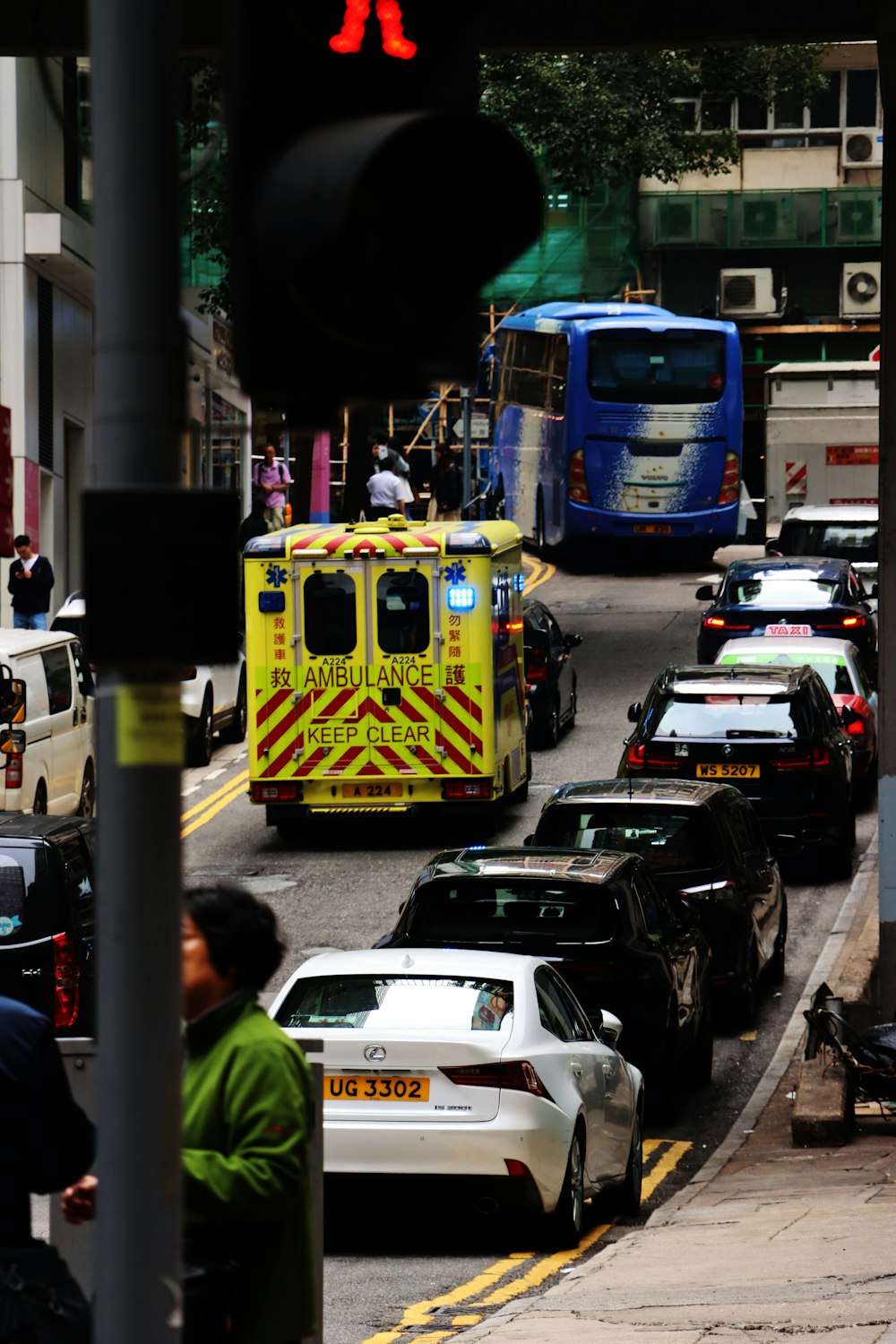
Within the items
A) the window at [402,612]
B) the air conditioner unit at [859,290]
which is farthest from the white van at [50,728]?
the air conditioner unit at [859,290]

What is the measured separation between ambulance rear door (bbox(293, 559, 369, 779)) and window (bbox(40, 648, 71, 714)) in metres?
2.34

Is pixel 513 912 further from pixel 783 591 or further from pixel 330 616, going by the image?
pixel 783 591

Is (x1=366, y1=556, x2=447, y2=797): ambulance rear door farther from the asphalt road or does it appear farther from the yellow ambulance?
the asphalt road

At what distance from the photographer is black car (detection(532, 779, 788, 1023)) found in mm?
17031

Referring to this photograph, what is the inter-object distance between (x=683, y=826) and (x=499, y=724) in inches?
252

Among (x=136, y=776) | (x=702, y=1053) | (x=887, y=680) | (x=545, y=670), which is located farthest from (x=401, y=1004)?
(x=545, y=670)

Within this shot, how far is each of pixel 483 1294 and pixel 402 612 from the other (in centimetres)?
1358

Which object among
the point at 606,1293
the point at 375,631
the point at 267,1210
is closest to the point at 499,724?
the point at 375,631

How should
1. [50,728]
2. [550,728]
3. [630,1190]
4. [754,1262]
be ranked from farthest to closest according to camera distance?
[550,728] → [50,728] → [630,1190] → [754,1262]

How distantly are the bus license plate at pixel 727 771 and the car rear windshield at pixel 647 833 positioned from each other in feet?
13.3

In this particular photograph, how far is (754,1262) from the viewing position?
33.0 ft

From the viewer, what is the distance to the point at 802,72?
43375 mm

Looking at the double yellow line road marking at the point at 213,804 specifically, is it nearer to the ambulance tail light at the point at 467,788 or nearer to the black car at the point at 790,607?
the ambulance tail light at the point at 467,788

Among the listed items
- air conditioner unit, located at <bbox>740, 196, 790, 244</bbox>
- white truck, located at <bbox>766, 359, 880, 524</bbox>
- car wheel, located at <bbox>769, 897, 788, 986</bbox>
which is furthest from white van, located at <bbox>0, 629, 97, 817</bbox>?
air conditioner unit, located at <bbox>740, 196, 790, 244</bbox>
